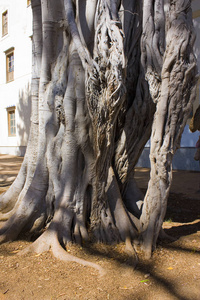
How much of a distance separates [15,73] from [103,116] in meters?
16.9

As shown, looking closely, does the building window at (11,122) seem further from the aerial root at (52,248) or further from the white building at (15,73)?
the aerial root at (52,248)

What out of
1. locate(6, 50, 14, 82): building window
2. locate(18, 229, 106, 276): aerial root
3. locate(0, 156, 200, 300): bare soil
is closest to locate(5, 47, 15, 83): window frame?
locate(6, 50, 14, 82): building window

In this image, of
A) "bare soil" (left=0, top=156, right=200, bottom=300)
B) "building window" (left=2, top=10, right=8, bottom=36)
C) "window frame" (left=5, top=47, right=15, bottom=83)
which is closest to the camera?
"bare soil" (left=0, top=156, right=200, bottom=300)

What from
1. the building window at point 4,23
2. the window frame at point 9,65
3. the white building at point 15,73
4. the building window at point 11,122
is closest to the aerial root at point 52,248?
the white building at point 15,73

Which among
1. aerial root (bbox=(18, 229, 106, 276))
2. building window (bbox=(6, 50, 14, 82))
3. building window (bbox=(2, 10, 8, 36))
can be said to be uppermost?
building window (bbox=(2, 10, 8, 36))

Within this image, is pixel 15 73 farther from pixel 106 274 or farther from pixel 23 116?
pixel 106 274

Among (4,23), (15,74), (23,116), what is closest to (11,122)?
(23,116)

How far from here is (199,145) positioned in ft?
26.2

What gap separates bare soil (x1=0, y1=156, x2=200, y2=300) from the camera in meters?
2.68

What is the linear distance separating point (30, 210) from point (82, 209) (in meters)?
0.73

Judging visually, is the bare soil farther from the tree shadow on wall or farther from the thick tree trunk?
the tree shadow on wall

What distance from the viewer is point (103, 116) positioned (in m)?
3.12

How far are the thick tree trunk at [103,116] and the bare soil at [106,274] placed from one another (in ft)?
0.56

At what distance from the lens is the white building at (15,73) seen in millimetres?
17438
